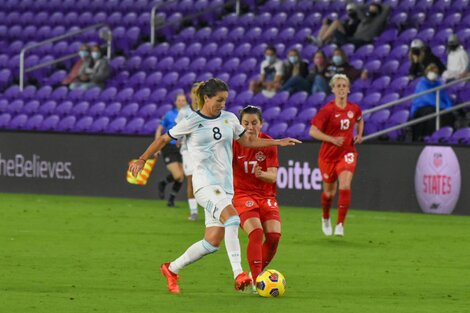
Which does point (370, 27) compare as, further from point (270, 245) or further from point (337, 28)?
point (270, 245)

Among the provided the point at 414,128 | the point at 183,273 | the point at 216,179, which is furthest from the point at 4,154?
the point at 216,179

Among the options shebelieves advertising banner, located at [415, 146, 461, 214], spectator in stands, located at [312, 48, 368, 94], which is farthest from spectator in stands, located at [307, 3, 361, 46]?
shebelieves advertising banner, located at [415, 146, 461, 214]

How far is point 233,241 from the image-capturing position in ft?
36.7

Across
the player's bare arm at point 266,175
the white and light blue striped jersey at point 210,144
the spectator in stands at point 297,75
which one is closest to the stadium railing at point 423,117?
the spectator in stands at point 297,75

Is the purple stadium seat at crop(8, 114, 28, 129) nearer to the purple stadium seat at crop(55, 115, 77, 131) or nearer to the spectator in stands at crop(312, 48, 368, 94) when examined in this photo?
the purple stadium seat at crop(55, 115, 77, 131)

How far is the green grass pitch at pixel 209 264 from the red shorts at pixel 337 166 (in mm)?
892

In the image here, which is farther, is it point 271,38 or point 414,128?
point 271,38

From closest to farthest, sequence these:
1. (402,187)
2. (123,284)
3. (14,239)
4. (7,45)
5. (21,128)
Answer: (123,284), (14,239), (402,187), (21,128), (7,45)

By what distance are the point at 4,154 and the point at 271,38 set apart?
681 centimetres

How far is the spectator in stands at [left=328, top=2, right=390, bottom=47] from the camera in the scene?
27938mm

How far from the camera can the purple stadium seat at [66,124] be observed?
2936 cm

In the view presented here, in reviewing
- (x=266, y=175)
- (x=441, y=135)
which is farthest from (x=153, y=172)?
(x=266, y=175)

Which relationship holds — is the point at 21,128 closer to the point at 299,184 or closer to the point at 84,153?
the point at 84,153

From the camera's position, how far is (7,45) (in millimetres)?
34469
